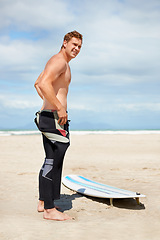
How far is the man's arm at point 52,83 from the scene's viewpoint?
2934 mm

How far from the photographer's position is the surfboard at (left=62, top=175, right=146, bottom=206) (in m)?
3.75

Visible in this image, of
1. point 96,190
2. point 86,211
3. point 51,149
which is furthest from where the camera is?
point 96,190

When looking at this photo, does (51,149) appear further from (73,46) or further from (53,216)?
(73,46)

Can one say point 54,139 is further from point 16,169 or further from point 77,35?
point 16,169

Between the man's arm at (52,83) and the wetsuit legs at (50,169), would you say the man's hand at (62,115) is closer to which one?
the man's arm at (52,83)

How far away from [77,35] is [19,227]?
7.65 feet

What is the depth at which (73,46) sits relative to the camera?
3256 mm

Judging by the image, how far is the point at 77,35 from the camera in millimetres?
3236

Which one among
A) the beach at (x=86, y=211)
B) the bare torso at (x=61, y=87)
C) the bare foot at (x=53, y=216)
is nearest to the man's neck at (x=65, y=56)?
the bare torso at (x=61, y=87)

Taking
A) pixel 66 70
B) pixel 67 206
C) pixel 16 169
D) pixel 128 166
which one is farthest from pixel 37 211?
pixel 128 166

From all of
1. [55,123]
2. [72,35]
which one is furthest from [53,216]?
[72,35]

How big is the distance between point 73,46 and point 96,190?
230 centimetres

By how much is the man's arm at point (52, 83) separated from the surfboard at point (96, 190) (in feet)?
4.75

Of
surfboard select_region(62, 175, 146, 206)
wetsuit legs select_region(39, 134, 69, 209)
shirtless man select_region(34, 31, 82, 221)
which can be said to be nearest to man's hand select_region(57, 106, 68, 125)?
shirtless man select_region(34, 31, 82, 221)
